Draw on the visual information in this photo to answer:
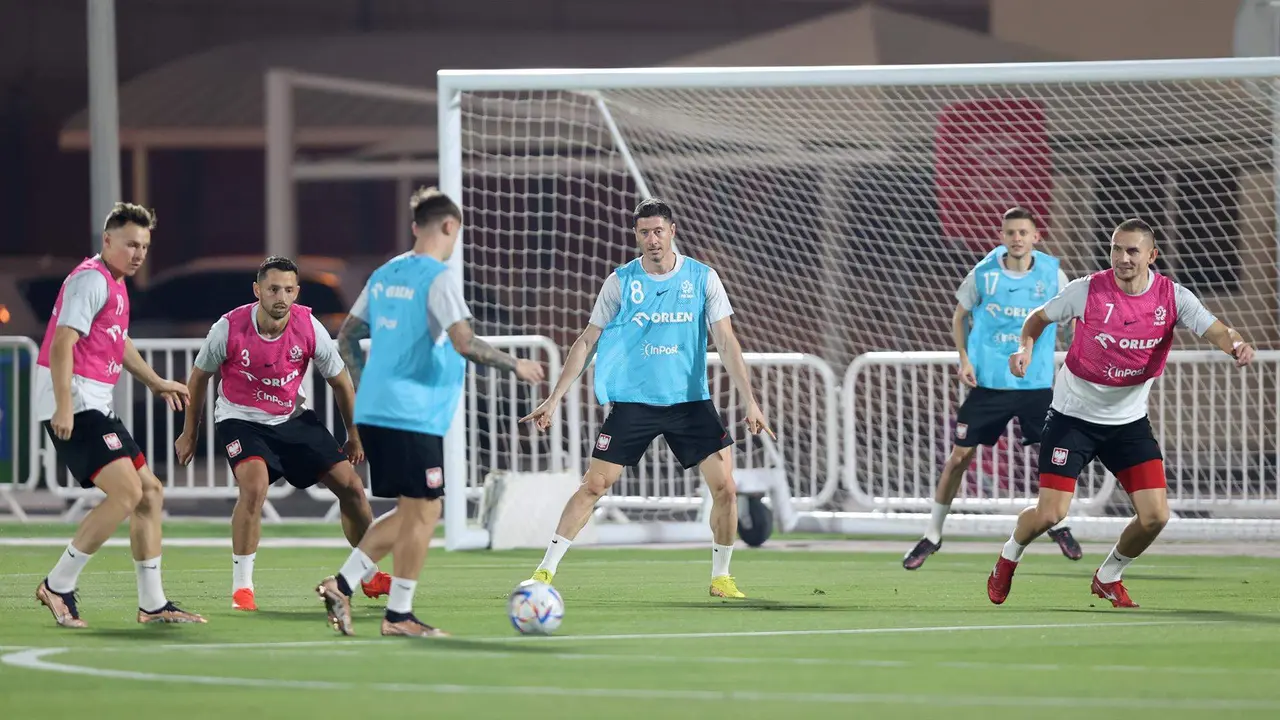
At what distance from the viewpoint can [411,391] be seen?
8.68 m

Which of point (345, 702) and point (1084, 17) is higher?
point (1084, 17)

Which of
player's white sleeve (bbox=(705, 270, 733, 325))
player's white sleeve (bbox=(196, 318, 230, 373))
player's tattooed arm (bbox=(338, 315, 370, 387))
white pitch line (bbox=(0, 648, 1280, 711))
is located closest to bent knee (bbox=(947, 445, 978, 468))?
player's white sleeve (bbox=(705, 270, 733, 325))

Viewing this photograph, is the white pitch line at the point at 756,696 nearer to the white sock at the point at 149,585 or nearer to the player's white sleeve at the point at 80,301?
the white sock at the point at 149,585

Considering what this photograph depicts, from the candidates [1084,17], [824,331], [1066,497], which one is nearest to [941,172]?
[824,331]

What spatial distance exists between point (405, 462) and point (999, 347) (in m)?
5.24

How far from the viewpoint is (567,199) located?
1769 centimetres

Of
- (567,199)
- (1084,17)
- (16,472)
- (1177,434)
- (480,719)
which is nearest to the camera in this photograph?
(480,719)

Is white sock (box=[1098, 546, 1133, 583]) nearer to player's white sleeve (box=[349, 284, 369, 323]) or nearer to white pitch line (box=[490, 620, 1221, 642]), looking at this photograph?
white pitch line (box=[490, 620, 1221, 642])

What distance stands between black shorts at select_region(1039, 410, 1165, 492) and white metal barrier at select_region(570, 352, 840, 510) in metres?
5.43

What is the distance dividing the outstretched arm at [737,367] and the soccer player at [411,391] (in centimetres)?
184

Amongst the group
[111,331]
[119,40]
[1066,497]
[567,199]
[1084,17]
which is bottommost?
[1066,497]

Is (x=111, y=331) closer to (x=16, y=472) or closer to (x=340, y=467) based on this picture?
(x=340, y=467)

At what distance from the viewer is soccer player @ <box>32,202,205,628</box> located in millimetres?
9086

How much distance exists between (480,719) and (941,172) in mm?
11110
